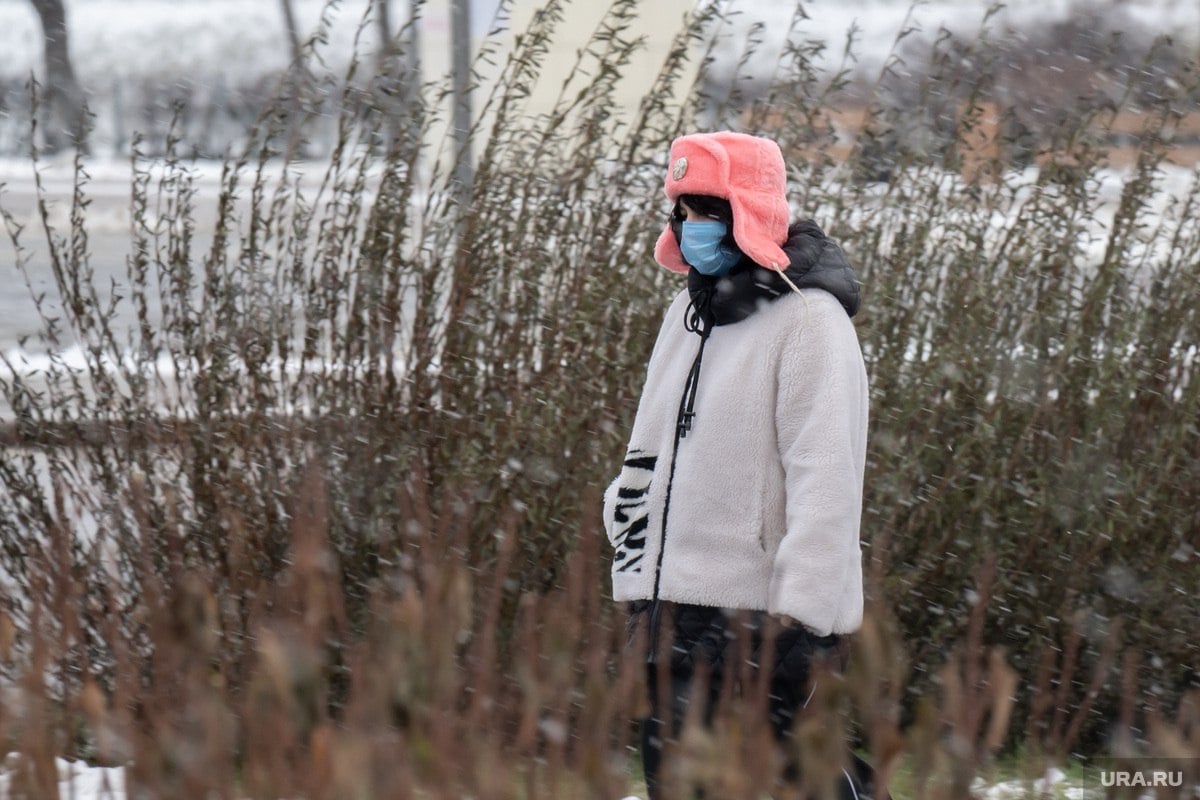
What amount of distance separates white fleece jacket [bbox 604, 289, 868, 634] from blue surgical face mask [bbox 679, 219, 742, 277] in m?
0.11

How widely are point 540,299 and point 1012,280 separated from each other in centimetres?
129

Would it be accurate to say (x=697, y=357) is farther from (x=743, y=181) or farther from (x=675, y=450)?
(x=743, y=181)

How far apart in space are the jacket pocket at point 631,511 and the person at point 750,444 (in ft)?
0.16

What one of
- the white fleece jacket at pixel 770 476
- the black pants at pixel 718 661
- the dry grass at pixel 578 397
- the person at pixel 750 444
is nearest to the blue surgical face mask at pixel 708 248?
the person at pixel 750 444

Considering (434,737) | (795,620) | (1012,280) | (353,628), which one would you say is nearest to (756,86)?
(1012,280)

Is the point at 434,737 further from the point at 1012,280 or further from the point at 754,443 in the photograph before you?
the point at 1012,280

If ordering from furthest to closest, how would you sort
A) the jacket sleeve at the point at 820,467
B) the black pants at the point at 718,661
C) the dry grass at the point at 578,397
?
the dry grass at the point at 578,397 → the black pants at the point at 718,661 → the jacket sleeve at the point at 820,467

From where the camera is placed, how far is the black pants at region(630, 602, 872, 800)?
2586 mm

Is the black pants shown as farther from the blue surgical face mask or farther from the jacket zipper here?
the blue surgical face mask

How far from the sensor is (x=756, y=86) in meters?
4.69

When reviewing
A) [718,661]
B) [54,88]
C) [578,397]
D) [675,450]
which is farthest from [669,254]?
[54,88]

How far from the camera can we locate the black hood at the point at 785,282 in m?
2.62

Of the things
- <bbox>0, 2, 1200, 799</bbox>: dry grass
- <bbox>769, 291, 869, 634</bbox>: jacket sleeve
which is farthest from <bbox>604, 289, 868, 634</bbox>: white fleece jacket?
<bbox>0, 2, 1200, 799</bbox>: dry grass

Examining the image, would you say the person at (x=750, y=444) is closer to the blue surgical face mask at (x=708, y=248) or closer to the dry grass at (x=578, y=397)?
the blue surgical face mask at (x=708, y=248)
